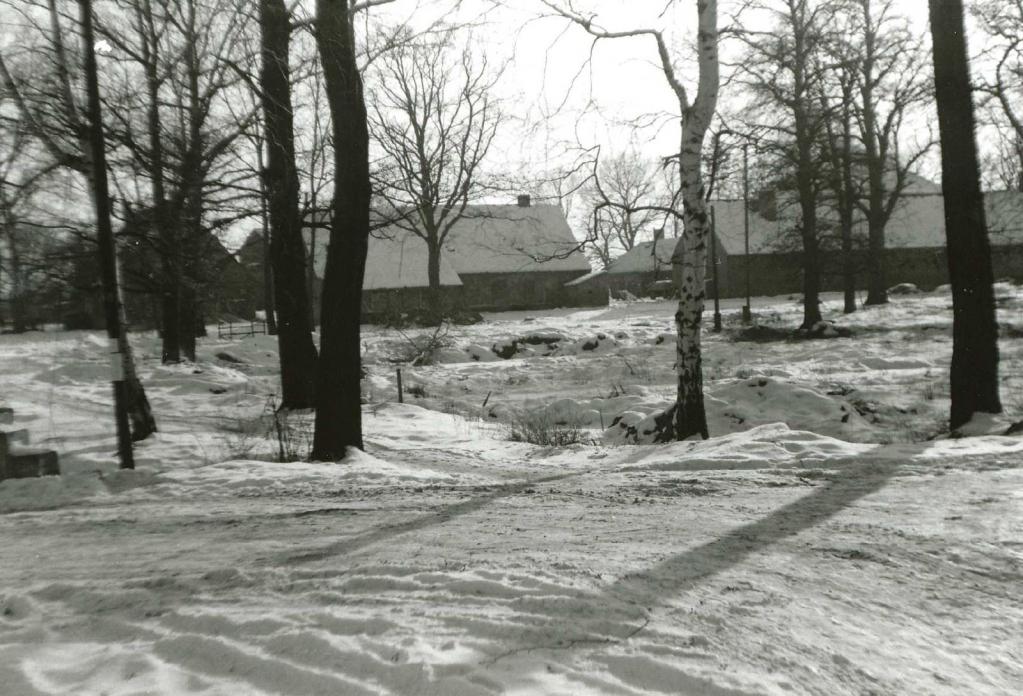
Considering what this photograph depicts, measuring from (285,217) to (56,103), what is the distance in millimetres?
3909

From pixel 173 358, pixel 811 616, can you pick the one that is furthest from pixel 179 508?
pixel 173 358

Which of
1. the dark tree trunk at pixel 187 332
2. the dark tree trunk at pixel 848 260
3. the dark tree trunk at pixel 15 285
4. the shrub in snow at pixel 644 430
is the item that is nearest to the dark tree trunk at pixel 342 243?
the shrub in snow at pixel 644 430

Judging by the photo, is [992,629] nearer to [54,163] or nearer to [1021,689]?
[1021,689]

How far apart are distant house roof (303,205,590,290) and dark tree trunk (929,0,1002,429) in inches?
1700

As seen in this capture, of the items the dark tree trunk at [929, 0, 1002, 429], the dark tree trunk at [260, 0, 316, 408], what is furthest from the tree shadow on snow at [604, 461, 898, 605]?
the dark tree trunk at [260, 0, 316, 408]

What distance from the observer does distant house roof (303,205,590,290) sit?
52.8 m

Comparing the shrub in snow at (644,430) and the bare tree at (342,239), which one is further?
the shrub in snow at (644,430)

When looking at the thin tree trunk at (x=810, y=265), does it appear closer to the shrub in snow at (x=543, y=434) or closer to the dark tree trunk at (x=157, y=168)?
the shrub in snow at (x=543, y=434)

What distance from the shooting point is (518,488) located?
281 inches

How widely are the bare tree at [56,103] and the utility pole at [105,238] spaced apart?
0.07 m

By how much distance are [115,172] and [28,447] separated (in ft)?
13.3

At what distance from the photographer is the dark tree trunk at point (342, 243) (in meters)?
8.90

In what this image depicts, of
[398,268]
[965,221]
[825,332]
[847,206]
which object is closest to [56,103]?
[965,221]

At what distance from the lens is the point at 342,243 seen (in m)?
9.07
